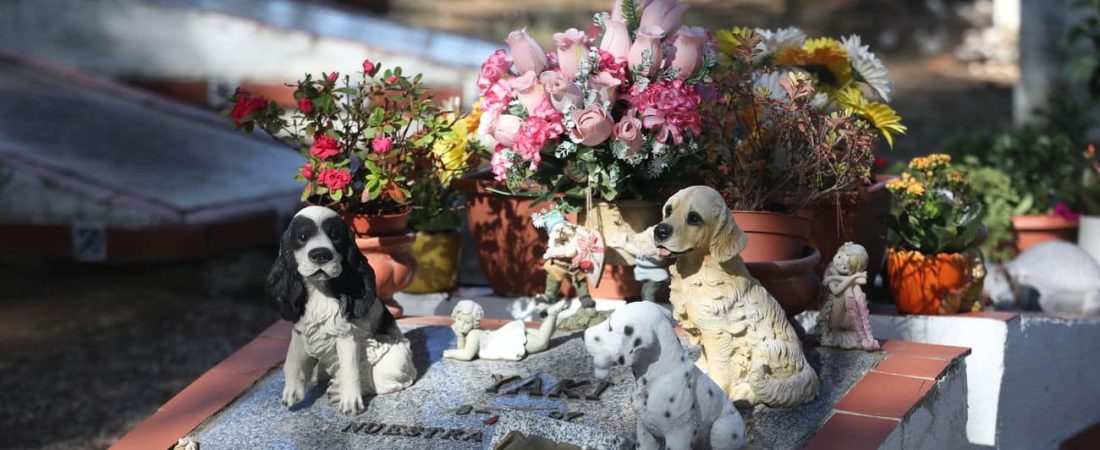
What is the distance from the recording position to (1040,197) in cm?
653

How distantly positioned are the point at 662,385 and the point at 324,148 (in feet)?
5.61

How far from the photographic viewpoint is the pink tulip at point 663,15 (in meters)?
4.62

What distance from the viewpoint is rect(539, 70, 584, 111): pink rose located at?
14.5 feet

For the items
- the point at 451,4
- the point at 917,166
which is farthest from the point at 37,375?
the point at 451,4

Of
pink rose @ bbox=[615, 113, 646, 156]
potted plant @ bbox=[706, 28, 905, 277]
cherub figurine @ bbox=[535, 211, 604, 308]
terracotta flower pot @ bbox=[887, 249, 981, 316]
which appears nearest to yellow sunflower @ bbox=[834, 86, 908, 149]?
potted plant @ bbox=[706, 28, 905, 277]

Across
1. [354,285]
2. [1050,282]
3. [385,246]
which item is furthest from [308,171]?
[1050,282]

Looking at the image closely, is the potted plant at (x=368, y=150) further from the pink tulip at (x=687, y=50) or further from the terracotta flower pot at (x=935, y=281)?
the terracotta flower pot at (x=935, y=281)

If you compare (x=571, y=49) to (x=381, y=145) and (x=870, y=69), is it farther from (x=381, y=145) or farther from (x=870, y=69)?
(x=870, y=69)

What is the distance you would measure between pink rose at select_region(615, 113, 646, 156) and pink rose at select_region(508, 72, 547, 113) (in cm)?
30

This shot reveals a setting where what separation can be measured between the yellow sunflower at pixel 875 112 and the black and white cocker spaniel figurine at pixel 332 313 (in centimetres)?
188

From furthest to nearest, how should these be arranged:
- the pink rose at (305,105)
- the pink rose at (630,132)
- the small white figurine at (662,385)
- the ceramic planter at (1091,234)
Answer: the ceramic planter at (1091,234), the pink rose at (305,105), the pink rose at (630,132), the small white figurine at (662,385)

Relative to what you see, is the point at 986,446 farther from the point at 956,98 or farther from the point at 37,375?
the point at 956,98

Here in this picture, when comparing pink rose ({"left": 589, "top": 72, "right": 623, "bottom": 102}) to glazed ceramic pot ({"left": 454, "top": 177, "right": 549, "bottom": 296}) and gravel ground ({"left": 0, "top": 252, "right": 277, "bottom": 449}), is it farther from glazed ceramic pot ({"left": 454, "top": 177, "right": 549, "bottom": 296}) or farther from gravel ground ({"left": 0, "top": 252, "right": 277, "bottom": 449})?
gravel ground ({"left": 0, "top": 252, "right": 277, "bottom": 449})

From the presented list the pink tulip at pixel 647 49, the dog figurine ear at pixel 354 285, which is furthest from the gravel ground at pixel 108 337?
the pink tulip at pixel 647 49
